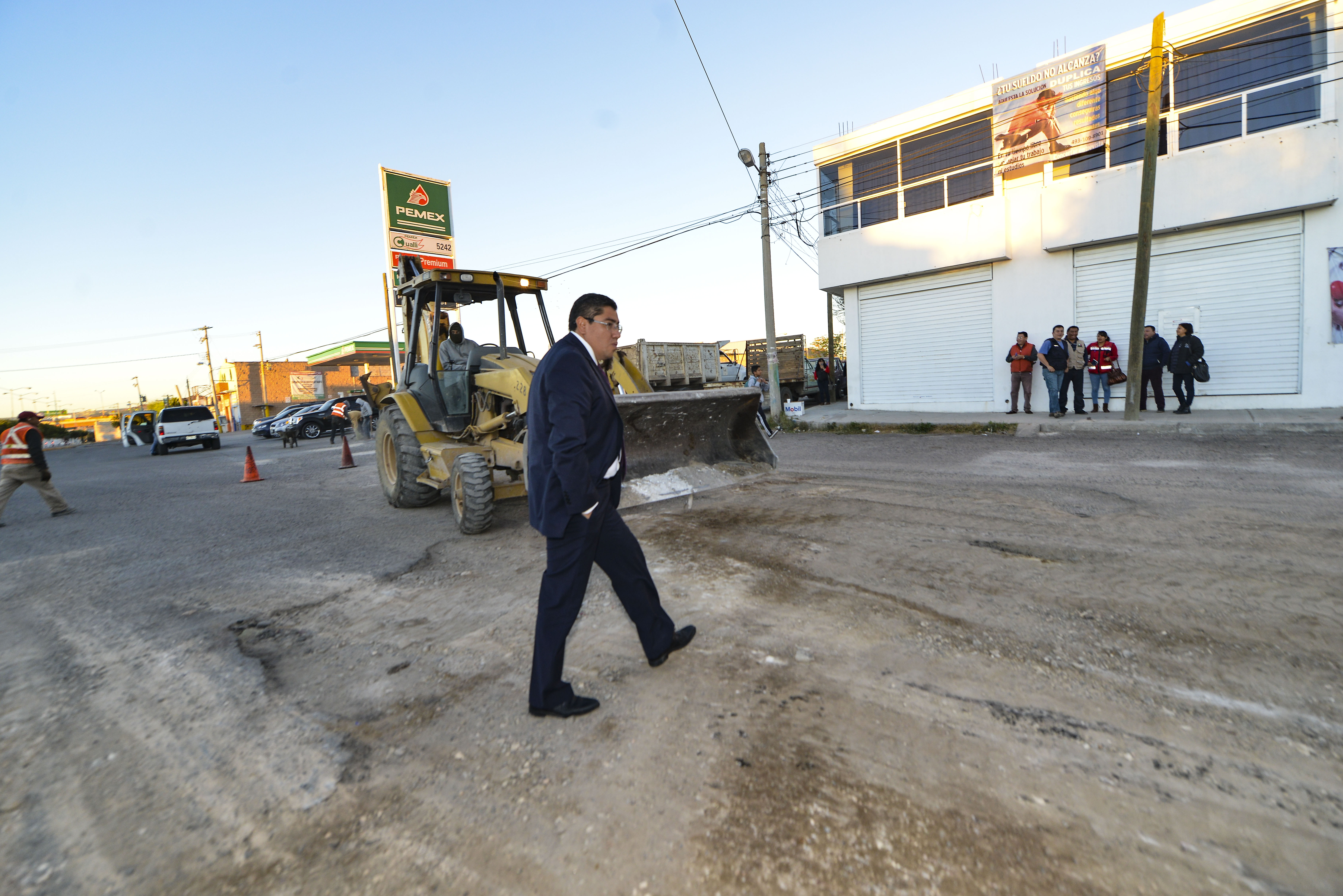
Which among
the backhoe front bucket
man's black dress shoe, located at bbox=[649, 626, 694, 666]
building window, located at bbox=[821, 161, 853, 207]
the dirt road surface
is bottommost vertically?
the dirt road surface

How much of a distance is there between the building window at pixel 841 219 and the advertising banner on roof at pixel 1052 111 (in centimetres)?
361

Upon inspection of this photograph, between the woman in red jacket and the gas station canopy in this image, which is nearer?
the woman in red jacket

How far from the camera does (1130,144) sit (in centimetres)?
1397

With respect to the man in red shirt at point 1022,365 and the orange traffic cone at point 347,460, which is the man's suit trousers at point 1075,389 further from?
the orange traffic cone at point 347,460

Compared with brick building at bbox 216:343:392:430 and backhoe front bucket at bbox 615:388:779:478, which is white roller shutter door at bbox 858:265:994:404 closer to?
backhoe front bucket at bbox 615:388:779:478

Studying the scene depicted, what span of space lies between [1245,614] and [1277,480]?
458cm

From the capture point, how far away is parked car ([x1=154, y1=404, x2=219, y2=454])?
81.0 feet

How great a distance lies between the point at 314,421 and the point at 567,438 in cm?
2770

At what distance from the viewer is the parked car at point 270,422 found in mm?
30969

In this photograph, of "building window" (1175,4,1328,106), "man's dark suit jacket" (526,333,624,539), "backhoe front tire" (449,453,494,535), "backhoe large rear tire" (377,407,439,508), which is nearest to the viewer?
"man's dark suit jacket" (526,333,624,539)

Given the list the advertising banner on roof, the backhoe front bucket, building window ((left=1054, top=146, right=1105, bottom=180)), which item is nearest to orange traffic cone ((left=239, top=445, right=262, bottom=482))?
the backhoe front bucket

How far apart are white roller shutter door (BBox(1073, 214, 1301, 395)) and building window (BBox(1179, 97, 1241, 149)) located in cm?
170

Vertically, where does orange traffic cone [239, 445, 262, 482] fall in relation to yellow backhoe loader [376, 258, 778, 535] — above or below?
below

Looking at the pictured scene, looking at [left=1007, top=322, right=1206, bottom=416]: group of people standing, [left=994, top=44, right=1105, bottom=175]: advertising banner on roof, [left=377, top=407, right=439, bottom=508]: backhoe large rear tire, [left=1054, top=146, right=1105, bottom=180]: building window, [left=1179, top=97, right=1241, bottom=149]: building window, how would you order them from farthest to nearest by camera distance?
[left=1054, top=146, right=1105, bottom=180]: building window, [left=994, top=44, right=1105, bottom=175]: advertising banner on roof, [left=1179, top=97, right=1241, bottom=149]: building window, [left=1007, top=322, right=1206, bottom=416]: group of people standing, [left=377, top=407, right=439, bottom=508]: backhoe large rear tire
